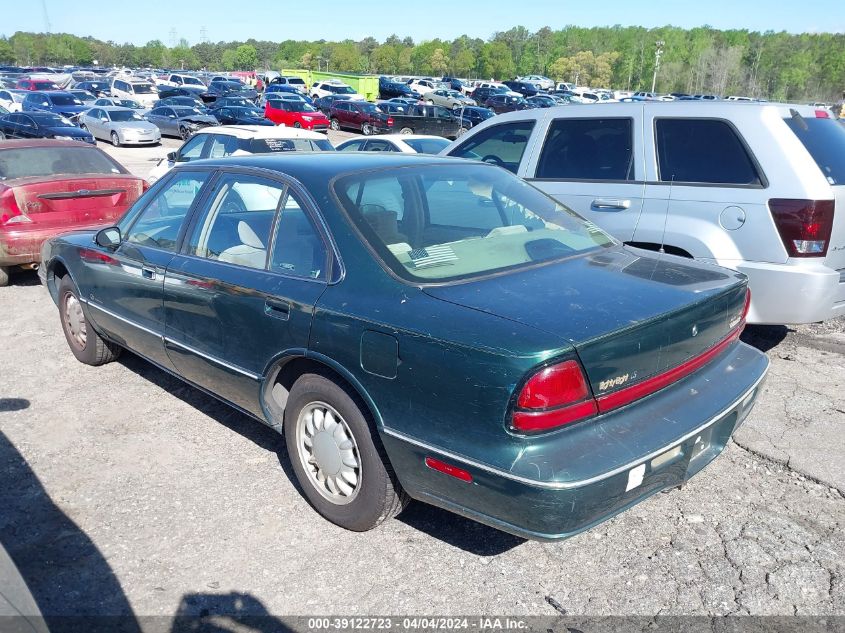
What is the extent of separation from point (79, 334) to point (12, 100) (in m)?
34.5

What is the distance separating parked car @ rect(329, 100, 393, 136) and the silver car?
8172 mm

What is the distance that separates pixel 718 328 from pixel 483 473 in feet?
4.56

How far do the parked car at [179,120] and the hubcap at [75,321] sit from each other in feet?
76.1

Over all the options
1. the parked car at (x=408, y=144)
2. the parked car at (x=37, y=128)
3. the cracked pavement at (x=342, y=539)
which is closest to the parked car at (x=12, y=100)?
the parked car at (x=37, y=128)

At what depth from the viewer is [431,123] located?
1054 inches

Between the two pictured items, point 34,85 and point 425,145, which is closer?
point 425,145

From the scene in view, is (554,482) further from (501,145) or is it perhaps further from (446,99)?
(446,99)

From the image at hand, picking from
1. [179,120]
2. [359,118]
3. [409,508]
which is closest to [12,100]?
[179,120]

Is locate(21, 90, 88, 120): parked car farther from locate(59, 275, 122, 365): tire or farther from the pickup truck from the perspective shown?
locate(59, 275, 122, 365): tire

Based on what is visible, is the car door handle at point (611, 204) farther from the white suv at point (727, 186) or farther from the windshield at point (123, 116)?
the windshield at point (123, 116)

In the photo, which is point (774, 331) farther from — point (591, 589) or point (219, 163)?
point (219, 163)

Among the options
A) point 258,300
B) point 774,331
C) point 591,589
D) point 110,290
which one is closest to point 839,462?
point 591,589

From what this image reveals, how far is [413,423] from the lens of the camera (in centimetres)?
278

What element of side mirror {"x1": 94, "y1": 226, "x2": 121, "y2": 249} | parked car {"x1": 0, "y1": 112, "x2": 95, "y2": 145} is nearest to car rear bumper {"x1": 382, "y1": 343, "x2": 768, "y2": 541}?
side mirror {"x1": 94, "y1": 226, "x2": 121, "y2": 249}
